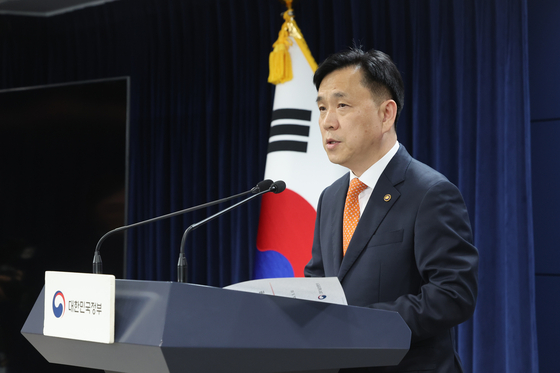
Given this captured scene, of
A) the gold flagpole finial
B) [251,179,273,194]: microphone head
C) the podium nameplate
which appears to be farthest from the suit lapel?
the gold flagpole finial

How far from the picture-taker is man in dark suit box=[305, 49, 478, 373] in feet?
3.83

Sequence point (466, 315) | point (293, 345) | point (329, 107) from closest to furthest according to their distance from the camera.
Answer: point (293, 345)
point (466, 315)
point (329, 107)

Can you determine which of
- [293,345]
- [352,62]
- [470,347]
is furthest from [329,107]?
[470,347]

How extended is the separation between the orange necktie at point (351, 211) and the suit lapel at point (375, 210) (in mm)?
89

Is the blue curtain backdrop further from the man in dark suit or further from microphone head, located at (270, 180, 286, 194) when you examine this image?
microphone head, located at (270, 180, 286, 194)

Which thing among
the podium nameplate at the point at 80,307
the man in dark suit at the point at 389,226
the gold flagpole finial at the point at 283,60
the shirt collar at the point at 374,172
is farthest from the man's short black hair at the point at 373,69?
the gold flagpole finial at the point at 283,60

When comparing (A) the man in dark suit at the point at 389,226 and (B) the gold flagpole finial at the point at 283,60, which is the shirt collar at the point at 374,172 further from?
(B) the gold flagpole finial at the point at 283,60

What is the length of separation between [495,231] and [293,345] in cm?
210

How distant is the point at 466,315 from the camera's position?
117 centimetres

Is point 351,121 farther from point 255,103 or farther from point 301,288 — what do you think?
point 255,103

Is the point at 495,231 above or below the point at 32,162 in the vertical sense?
below

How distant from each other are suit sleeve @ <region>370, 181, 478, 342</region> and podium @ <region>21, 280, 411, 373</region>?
0.59 ft

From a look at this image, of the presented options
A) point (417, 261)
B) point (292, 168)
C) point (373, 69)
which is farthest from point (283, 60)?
point (417, 261)

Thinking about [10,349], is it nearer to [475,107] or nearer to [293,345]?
[293,345]
